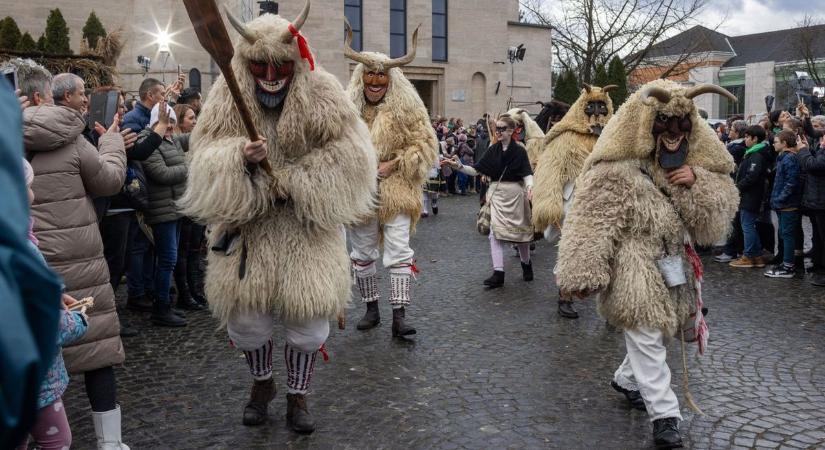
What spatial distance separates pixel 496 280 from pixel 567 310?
159 cm

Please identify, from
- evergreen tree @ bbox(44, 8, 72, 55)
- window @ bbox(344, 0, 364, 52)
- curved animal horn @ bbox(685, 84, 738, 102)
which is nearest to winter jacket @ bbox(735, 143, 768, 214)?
curved animal horn @ bbox(685, 84, 738, 102)

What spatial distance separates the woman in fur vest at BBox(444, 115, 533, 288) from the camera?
28.6 feet

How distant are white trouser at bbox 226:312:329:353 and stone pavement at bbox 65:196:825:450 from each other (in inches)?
20.4

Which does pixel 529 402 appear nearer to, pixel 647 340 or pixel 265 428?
pixel 647 340

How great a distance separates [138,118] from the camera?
7.09 meters

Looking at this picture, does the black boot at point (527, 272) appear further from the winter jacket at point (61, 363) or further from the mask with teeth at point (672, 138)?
the winter jacket at point (61, 363)

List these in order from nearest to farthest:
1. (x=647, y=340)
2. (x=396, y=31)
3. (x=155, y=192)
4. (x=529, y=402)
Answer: (x=647, y=340) < (x=529, y=402) < (x=155, y=192) < (x=396, y=31)

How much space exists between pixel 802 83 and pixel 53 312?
18229 mm

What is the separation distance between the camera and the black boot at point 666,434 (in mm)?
Result: 4012

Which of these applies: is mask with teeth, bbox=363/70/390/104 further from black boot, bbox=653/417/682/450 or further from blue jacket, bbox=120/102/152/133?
black boot, bbox=653/417/682/450

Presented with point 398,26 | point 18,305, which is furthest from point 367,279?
point 398,26

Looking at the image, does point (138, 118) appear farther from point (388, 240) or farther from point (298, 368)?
point (298, 368)

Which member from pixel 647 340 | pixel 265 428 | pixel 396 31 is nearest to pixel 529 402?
→ pixel 647 340

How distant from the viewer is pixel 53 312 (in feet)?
3.33
